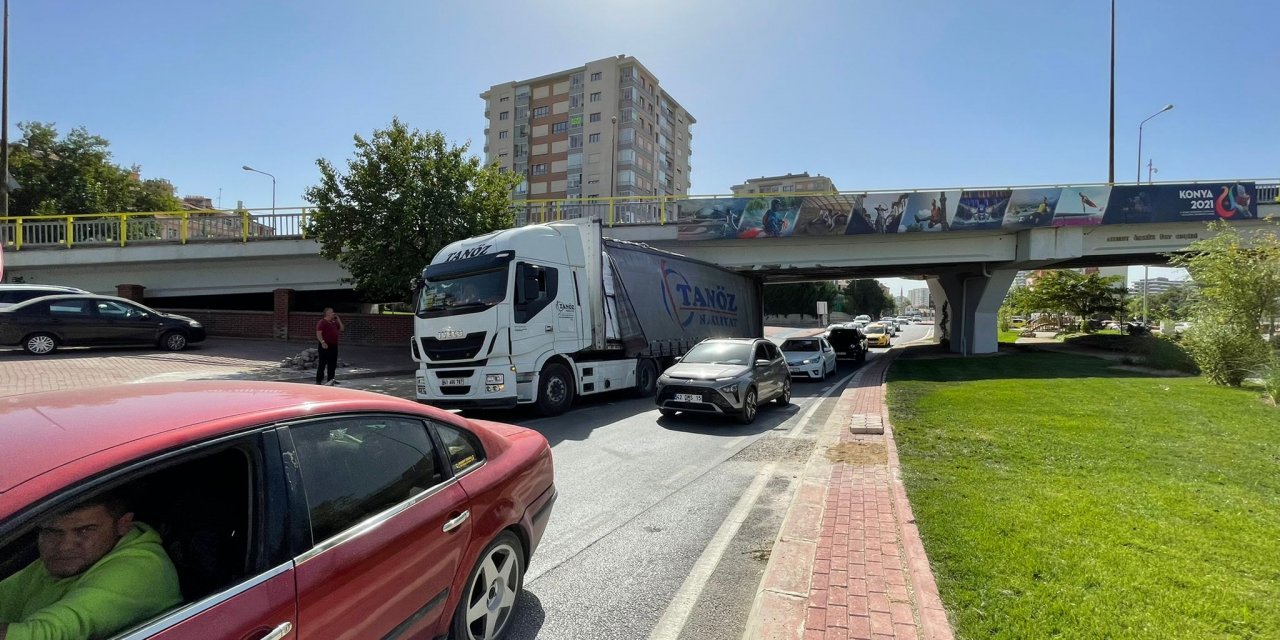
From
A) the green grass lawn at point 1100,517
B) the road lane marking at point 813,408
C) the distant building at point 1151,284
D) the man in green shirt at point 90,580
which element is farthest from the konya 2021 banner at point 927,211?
the distant building at point 1151,284

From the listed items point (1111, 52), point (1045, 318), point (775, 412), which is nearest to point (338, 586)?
point (775, 412)

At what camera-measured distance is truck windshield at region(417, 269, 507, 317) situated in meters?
10.3

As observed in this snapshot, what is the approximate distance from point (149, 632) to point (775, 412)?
10.5 metres

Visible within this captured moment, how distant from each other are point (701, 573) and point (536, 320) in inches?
274

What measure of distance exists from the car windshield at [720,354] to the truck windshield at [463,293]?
3581 mm

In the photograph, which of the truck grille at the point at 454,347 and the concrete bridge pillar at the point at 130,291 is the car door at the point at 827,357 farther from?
the concrete bridge pillar at the point at 130,291

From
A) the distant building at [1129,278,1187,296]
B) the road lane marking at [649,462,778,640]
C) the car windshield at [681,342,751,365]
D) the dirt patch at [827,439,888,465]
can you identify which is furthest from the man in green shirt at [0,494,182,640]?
the distant building at [1129,278,1187,296]

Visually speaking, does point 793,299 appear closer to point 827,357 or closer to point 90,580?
point 827,357

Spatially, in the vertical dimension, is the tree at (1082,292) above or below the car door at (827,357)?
above

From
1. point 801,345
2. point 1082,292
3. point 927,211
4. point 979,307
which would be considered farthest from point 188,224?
point 1082,292

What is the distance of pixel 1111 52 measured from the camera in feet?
87.9

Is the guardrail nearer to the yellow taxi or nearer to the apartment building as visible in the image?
the yellow taxi

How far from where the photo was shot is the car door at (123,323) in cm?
1691

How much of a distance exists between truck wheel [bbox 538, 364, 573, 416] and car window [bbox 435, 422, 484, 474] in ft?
24.0
